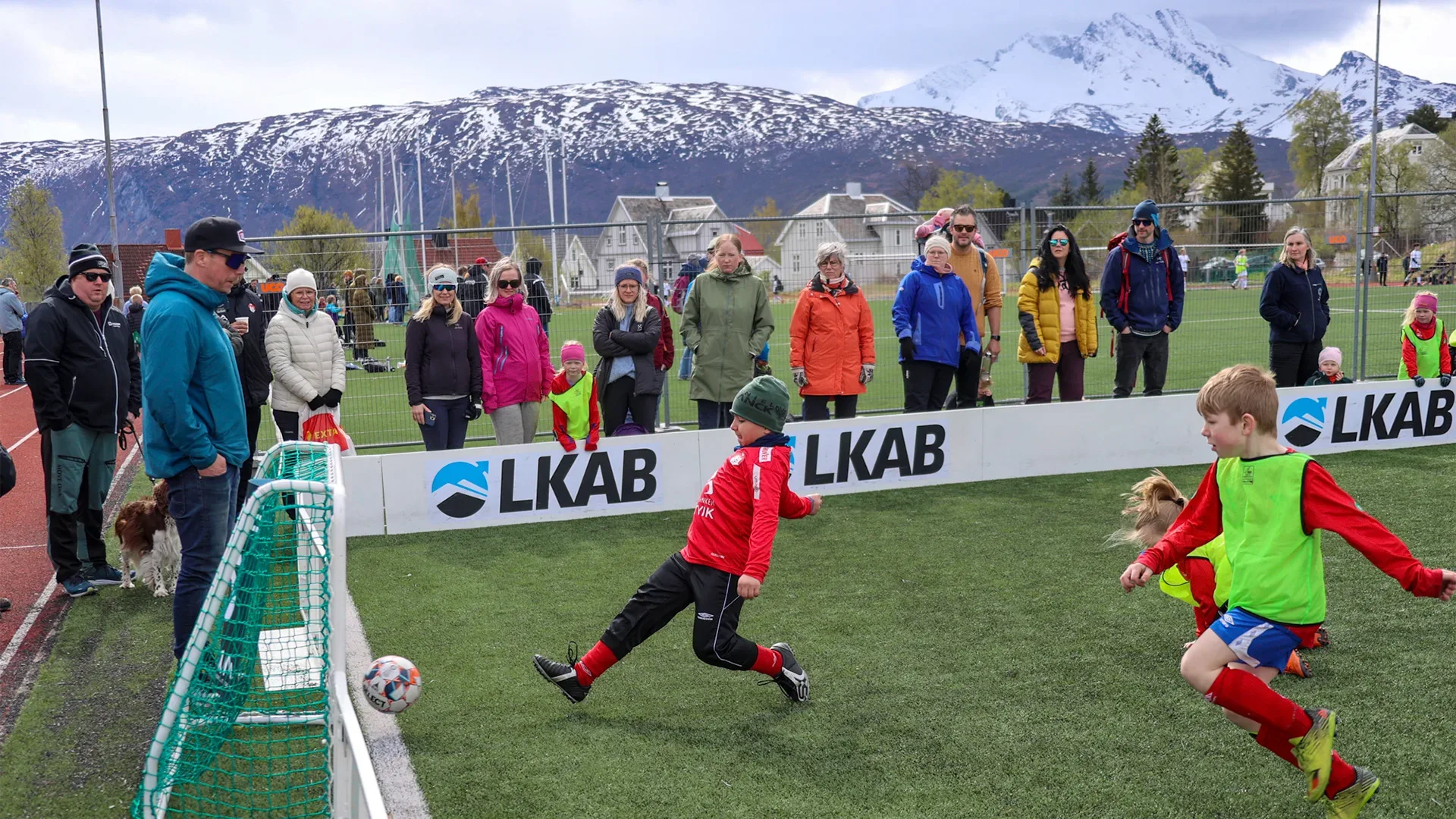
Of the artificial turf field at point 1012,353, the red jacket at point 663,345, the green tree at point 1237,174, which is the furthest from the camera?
the green tree at point 1237,174

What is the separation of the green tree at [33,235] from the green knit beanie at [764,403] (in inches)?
3261

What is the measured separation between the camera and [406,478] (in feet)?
28.5

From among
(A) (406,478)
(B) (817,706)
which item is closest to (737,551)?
(B) (817,706)

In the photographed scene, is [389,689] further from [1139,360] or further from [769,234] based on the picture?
[769,234]

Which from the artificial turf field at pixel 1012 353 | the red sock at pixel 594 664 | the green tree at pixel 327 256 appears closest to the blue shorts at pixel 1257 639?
the red sock at pixel 594 664

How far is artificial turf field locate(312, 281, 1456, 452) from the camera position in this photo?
1226 cm

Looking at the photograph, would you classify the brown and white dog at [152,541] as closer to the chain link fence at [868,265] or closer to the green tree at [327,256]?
the chain link fence at [868,265]

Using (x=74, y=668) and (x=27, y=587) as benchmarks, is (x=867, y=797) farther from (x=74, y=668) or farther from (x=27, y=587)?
(x=27, y=587)

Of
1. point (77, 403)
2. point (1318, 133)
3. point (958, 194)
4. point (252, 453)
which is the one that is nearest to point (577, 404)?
point (252, 453)

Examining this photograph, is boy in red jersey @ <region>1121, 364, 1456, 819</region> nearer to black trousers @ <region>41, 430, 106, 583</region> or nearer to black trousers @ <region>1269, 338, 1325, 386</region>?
black trousers @ <region>41, 430, 106, 583</region>

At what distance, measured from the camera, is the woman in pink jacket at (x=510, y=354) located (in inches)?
362

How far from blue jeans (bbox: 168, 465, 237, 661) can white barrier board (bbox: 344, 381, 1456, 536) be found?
3622 millimetres

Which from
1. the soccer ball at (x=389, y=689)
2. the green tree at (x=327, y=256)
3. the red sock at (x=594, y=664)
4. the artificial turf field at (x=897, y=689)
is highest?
the green tree at (x=327, y=256)

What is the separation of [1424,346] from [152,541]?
438 inches
